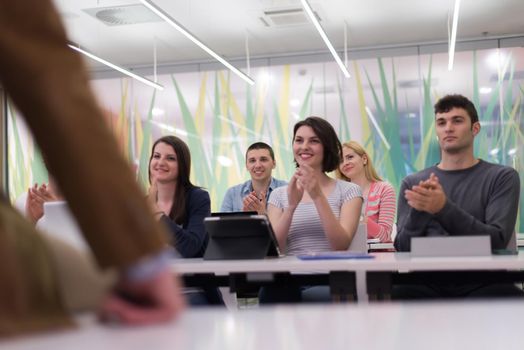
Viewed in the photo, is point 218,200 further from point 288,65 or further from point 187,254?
point 187,254

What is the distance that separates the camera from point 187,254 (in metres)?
3.05

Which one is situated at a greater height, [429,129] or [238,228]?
[429,129]

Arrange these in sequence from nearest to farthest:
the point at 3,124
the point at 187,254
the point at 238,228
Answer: the point at 238,228
the point at 187,254
the point at 3,124

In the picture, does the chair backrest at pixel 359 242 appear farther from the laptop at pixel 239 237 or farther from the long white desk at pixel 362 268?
the long white desk at pixel 362 268

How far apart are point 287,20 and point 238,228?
4904 mm

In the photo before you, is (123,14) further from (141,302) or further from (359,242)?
(141,302)

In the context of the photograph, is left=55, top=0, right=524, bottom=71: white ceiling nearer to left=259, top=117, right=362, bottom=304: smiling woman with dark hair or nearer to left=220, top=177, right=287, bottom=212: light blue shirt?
left=220, top=177, right=287, bottom=212: light blue shirt

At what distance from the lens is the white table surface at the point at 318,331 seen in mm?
542

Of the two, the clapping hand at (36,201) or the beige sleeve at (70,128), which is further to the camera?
the clapping hand at (36,201)

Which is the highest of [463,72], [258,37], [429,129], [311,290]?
[258,37]

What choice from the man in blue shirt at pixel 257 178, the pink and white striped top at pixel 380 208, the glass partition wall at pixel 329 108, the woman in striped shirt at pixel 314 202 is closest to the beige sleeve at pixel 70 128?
the woman in striped shirt at pixel 314 202

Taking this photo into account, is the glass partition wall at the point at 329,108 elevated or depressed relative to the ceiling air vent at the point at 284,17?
depressed

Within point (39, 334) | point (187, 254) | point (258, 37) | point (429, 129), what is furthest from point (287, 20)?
point (39, 334)

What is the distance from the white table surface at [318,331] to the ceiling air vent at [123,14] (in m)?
Result: 6.24
